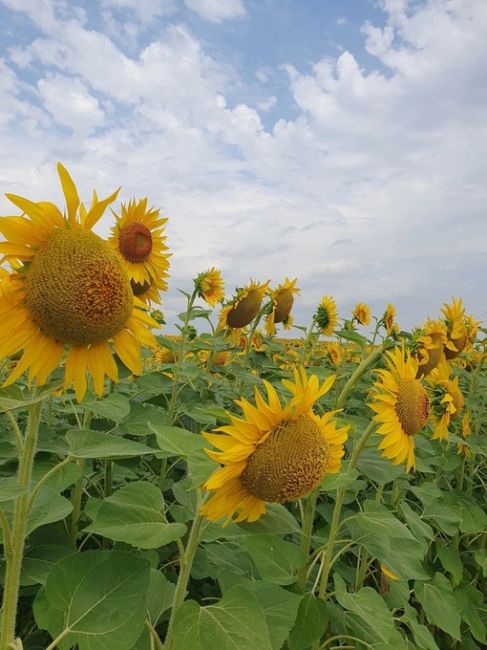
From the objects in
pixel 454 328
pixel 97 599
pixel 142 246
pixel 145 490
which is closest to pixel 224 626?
pixel 97 599

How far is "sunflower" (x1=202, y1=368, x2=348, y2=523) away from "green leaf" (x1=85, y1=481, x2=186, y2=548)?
0.44ft

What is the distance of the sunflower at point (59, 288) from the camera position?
1.30 meters

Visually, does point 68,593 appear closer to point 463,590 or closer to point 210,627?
point 210,627

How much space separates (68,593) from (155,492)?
307 millimetres

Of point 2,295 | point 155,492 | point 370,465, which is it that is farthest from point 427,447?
point 2,295

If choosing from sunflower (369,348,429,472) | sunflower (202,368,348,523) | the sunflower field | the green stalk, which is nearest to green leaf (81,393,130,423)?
the sunflower field

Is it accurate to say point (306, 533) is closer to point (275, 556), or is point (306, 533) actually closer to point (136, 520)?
point (275, 556)

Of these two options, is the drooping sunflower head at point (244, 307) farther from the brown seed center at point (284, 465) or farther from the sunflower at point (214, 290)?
the brown seed center at point (284, 465)

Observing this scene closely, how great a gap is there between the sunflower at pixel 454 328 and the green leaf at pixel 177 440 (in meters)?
2.46

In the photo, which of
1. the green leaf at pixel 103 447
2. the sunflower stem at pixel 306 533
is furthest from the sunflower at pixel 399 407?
the green leaf at pixel 103 447

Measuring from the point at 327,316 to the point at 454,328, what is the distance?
1854mm

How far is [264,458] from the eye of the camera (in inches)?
50.8

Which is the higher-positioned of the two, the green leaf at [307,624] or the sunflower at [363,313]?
the sunflower at [363,313]

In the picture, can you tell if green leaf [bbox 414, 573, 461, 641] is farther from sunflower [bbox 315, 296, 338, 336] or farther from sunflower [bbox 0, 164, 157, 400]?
sunflower [bbox 315, 296, 338, 336]
